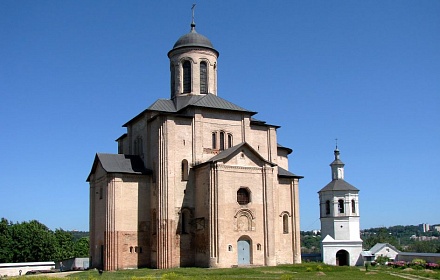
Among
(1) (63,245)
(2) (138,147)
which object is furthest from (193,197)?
(1) (63,245)

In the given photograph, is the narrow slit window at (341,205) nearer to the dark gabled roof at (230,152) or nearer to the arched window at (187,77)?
the dark gabled roof at (230,152)

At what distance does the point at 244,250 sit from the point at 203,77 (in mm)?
12887

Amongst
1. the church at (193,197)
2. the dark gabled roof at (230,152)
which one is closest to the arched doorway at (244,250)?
the church at (193,197)

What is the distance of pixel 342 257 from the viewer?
47.2m

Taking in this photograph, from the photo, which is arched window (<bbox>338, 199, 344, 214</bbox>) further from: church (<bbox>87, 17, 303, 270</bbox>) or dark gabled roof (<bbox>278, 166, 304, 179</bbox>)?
church (<bbox>87, 17, 303, 270</bbox>)

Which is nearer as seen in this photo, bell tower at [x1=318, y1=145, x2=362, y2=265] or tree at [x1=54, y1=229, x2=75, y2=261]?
bell tower at [x1=318, y1=145, x2=362, y2=265]

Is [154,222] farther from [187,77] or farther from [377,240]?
[377,240]

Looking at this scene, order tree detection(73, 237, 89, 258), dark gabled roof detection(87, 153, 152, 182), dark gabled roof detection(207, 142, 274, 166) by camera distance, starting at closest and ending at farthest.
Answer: dark gabled roof detection(207, 142, 274, 166) → dark gabled roof detection(87, 153, 152, 182) → tree detection(73, 237, 89, 258)

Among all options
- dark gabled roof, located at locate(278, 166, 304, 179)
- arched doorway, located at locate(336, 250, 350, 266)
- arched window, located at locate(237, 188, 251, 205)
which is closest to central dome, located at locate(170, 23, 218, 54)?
dark gabled roof, located at locate(278, 166, 304, 179)

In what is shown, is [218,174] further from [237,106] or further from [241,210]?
[237,106]

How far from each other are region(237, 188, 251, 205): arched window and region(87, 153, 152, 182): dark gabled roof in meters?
5.91

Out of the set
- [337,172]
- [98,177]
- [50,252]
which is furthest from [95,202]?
[337,172]

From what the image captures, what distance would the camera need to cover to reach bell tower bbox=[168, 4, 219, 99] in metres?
38.2

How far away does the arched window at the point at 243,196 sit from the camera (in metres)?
32.9
